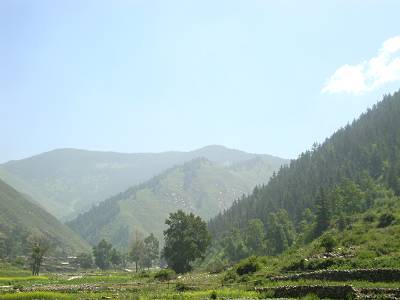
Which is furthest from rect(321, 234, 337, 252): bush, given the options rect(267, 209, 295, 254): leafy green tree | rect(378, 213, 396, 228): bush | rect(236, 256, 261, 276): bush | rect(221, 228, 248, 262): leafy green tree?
rect(221, 228, 248, 262): leafy green tree


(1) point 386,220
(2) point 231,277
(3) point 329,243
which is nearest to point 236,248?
(1) point 386,220

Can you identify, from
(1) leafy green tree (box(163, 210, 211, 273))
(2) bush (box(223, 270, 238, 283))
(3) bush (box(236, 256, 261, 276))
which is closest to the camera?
(2) bush (box(223, 270, 238, 283))

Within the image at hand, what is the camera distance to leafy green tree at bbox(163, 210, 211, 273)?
104188 millimetres

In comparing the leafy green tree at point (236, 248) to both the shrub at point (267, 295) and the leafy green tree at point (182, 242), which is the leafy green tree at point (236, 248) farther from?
the shrub at point (267, 295)

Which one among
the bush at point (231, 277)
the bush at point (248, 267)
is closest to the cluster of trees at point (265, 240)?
the bush at point (248, 267)

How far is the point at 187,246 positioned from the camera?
343 ft

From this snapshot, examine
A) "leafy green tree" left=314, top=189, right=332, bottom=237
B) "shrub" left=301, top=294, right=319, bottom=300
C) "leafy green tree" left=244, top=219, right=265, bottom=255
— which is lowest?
"shrub" left=301, top=294, right=319, bottom=300

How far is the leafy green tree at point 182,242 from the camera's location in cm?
10419

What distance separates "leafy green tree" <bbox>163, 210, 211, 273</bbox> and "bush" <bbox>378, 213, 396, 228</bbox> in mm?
45897

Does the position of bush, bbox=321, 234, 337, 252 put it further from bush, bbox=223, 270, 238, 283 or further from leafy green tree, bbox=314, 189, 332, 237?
leafy green tree, bbox=314, 189, 332, 237

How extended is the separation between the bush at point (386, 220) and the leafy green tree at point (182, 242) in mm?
45897

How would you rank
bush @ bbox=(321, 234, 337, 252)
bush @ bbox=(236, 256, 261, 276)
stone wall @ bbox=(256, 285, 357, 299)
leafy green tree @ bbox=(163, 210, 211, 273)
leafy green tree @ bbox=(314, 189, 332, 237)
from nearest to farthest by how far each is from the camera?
1. stone wall @ bbox=(256, 285, 357, 299)
2. bush @ bbox=(321, 234, 337, 252)
3. bush @ bbox=(236, 256, 261, 276)
4. leafy green tree @ bbox=(163, 210, 211, 273)
5. leafy green tree @ bbox=(314, 189, 332, 237)

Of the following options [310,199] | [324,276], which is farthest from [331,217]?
[324,276]

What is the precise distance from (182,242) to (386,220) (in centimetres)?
4875
